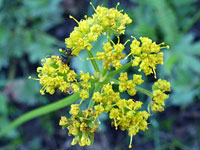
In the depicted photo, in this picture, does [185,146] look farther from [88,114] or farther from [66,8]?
[66,8]

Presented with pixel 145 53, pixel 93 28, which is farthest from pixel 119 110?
pixel 93 28

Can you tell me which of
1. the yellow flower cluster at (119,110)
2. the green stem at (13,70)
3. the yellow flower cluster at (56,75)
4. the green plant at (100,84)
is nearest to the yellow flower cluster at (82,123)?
the green plant at (100,84)

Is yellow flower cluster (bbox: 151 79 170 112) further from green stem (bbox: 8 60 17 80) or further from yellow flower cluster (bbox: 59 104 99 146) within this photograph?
green stem (bbox: 8 60 17 80)

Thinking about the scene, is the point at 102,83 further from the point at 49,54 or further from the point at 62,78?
the point at 49,54

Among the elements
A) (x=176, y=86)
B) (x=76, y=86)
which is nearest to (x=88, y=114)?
(x=76, y=86)

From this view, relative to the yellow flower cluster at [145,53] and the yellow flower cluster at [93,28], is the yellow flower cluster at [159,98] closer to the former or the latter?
the yellow flower cluster at [145,53]

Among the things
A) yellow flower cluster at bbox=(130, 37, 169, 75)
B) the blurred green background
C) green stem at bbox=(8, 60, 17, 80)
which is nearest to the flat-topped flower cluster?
yellow flower cluster at bbox=(130, 37, 169, 75)

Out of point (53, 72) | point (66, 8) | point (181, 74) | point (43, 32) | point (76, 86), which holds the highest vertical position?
point (66, 8)
